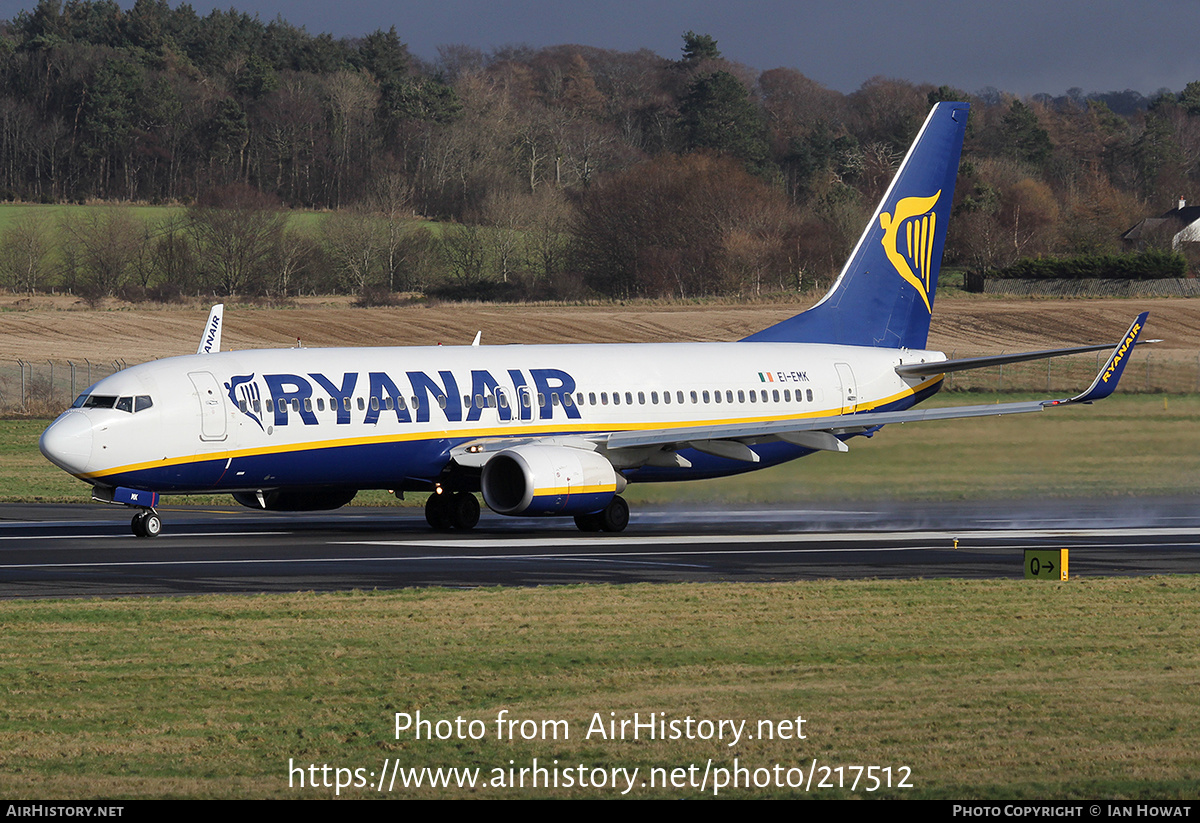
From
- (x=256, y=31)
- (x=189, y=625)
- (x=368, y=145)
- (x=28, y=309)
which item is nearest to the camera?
(x=189, y=625)

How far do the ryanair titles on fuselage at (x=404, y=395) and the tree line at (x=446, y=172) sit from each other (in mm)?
85454

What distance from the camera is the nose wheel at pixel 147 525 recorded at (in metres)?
31.4

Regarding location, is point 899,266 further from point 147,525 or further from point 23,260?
point 23,260

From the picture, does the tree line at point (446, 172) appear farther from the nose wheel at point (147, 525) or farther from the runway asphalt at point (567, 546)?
the nose wheel at point (147, 525)

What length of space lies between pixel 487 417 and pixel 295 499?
4.34 m

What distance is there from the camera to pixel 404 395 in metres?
32.7

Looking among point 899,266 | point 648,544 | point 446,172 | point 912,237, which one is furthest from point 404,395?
point 446,172

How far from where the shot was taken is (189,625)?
1892cm

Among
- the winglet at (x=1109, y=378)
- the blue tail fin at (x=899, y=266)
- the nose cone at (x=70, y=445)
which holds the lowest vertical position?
the nose cone at (x=70, y=445)

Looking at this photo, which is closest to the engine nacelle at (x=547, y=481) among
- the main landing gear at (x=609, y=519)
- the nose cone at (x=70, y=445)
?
the main landing gear at (x=609, y=519)
